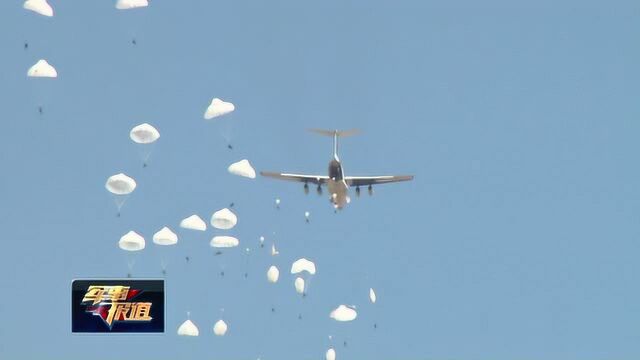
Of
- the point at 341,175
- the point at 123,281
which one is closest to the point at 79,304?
the point at 123,281

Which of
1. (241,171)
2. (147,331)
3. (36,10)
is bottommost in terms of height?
(147,331)

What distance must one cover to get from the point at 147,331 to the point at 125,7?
37687mm

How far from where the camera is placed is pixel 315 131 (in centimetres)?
15950

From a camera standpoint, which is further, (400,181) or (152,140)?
(400,181)

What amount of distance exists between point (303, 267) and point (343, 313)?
5.62 metres

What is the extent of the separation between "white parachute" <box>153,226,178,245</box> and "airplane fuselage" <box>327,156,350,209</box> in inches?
755

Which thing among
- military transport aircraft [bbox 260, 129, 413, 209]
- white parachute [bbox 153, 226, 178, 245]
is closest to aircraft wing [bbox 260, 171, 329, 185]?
military transport aircraft [bbox 260, 129, 413, 209]

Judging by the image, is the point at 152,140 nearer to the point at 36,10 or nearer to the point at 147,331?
the point at 36,10

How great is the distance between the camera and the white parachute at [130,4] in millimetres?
136875

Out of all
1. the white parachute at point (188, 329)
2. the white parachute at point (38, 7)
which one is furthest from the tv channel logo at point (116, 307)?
the white parachute at point (38, 7)

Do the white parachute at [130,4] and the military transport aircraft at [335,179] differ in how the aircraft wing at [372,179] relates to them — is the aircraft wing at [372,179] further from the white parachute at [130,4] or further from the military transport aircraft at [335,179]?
the white parachute at [130,4]

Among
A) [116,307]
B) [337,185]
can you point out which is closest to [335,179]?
[337,185]

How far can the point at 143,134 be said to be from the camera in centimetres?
13938

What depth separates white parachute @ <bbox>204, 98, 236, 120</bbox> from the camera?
145 m
